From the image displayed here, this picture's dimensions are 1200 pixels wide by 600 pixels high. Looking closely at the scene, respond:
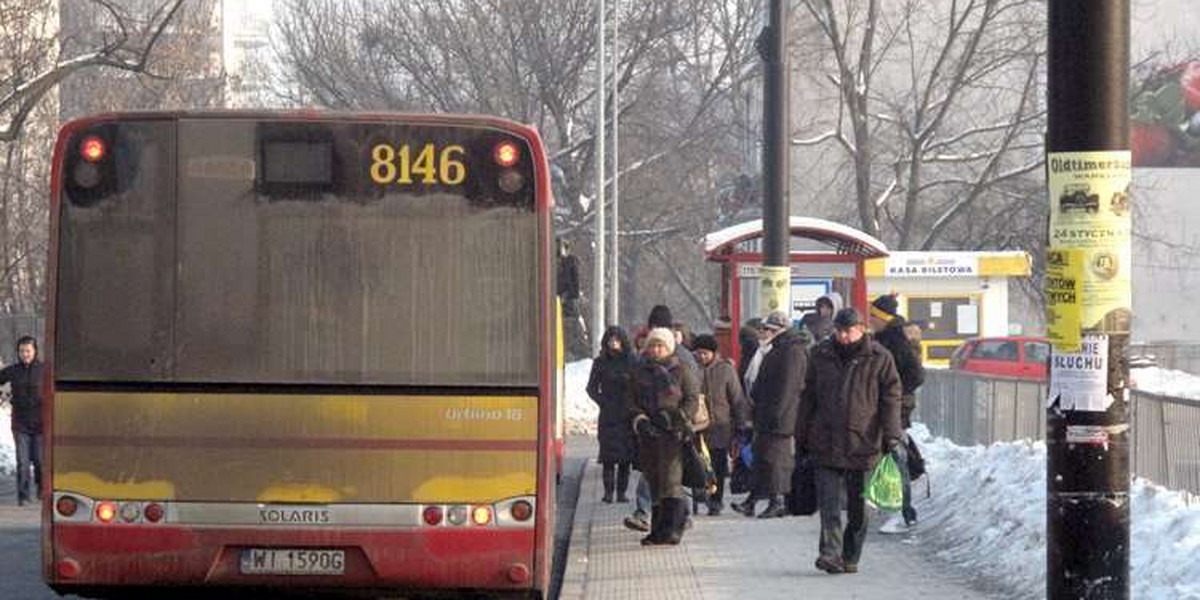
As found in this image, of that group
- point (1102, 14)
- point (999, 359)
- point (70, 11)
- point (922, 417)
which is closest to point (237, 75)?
point (70, 11)

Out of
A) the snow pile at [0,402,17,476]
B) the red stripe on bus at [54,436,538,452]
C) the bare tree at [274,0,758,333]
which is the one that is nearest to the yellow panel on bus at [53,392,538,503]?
the red stripe on bus at [54,436,538,452]

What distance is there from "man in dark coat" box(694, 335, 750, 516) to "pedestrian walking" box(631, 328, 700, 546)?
1.83 m

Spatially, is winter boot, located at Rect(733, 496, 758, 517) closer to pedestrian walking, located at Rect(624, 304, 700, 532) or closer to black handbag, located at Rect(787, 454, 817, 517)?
pedestrian walking, located at Rect(624, 304, 700, 532)

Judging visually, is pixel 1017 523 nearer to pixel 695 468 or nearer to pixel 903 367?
pixel 903 367

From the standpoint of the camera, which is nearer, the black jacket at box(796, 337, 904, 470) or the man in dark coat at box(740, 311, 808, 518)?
the black jacket at box(796, 337, 904, 470)

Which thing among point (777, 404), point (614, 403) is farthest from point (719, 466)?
point (777, 404)

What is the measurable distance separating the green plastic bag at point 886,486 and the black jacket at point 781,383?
106 inches

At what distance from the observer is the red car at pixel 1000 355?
35.9 meters

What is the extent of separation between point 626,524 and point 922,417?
8.49 meters

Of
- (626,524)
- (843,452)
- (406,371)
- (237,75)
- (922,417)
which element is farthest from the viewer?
(237,75)

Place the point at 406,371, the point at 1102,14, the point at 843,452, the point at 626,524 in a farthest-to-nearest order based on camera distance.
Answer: the point at 626,524
the point at 843,452
the point at 406,371
the point at 1102,14

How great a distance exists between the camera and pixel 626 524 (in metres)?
16.1

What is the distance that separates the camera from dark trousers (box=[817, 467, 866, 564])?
1256 cm

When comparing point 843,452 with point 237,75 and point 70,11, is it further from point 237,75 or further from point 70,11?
point 237,75
